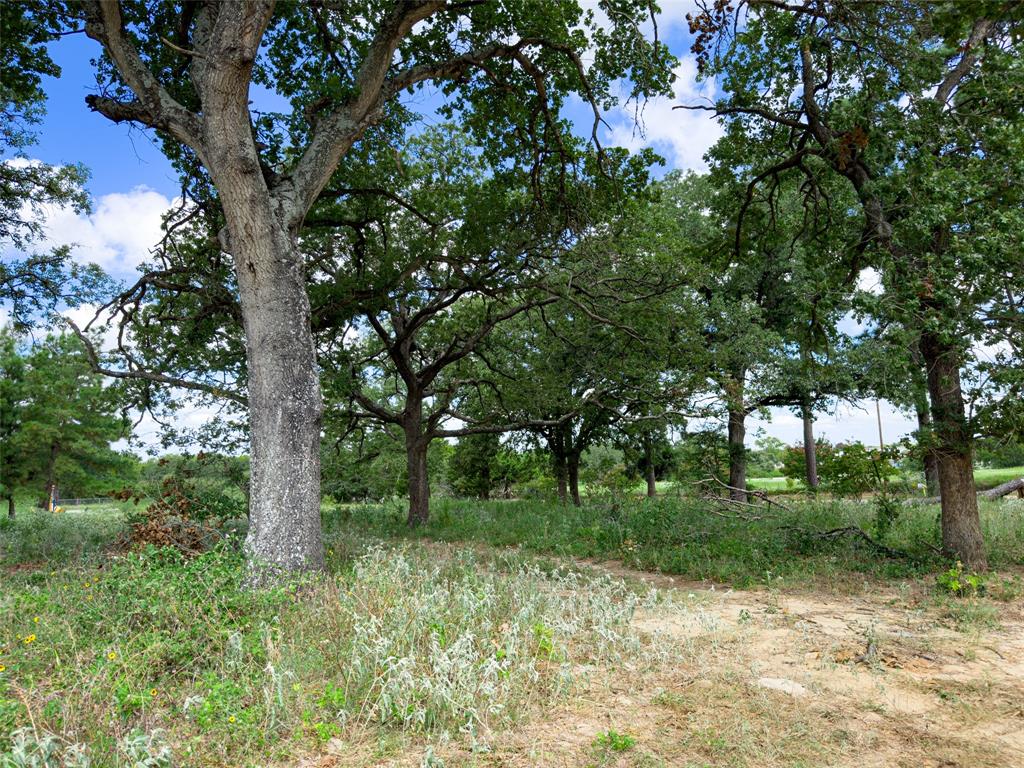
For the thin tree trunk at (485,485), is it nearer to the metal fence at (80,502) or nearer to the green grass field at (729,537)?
the green grass field at (729,537)

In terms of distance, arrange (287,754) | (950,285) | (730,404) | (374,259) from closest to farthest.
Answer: (287,754) < (950,285) < (374,259) < (730,404)

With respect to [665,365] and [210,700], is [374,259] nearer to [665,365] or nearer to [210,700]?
[665,365]

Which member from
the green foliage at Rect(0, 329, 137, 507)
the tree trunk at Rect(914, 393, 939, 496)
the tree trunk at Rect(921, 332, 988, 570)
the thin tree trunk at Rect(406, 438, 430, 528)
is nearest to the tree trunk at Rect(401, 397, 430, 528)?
the thin tree trunk at Rect(406, 438, 430, 528)

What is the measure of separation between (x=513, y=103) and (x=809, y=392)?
14.3m

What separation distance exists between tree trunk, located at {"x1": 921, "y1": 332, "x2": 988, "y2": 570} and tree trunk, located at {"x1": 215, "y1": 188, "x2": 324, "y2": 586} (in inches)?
331

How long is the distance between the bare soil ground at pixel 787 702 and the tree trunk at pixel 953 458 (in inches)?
89.1

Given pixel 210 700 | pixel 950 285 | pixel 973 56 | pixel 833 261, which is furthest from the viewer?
pixel 833 261

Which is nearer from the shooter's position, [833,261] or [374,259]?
[833,261]

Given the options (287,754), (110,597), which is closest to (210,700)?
(287,754)

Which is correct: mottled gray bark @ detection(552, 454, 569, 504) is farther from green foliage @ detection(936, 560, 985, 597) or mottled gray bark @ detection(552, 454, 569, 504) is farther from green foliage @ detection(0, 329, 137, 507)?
green foliage @ detection(0, 329, 137, 507)

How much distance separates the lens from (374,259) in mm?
13727

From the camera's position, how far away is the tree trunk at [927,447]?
8.49 meters

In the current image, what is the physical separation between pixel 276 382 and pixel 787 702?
19.7 ft

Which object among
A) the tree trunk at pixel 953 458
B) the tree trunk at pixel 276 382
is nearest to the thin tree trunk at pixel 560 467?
the tree trunk at pixel 953 458
